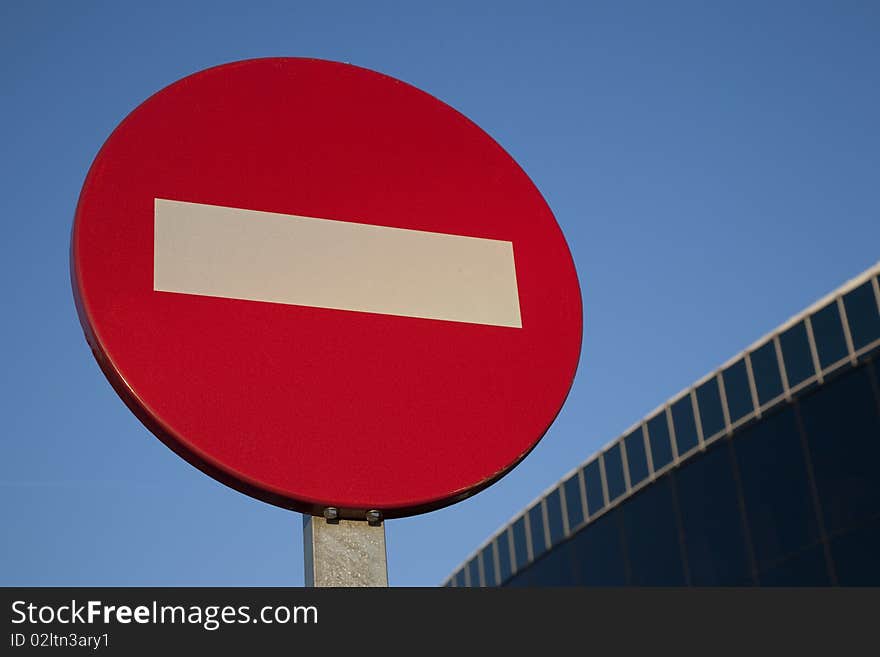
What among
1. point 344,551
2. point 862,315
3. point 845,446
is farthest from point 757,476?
point 344,551

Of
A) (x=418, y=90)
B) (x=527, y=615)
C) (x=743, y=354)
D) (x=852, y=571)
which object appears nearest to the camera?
(x=527, y=615)

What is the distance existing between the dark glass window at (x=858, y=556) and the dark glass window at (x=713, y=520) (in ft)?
5.75

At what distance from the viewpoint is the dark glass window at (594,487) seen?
21.0 metres

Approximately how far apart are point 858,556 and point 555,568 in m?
6.75

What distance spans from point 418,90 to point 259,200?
26.8 inches

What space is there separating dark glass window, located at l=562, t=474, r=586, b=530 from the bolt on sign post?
18172 millimetres

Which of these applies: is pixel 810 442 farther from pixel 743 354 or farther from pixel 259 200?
pixel 259 200

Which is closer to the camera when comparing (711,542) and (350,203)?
(350,203)

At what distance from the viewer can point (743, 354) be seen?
18.0 metres

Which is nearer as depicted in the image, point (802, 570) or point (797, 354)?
point (802, 570)

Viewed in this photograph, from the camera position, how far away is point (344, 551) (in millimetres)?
2941

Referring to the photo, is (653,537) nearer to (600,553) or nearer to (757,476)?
(600,553)

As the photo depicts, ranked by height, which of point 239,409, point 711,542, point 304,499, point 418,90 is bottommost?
point 304,499

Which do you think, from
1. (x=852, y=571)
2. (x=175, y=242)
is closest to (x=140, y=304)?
(x=175, y=242)
